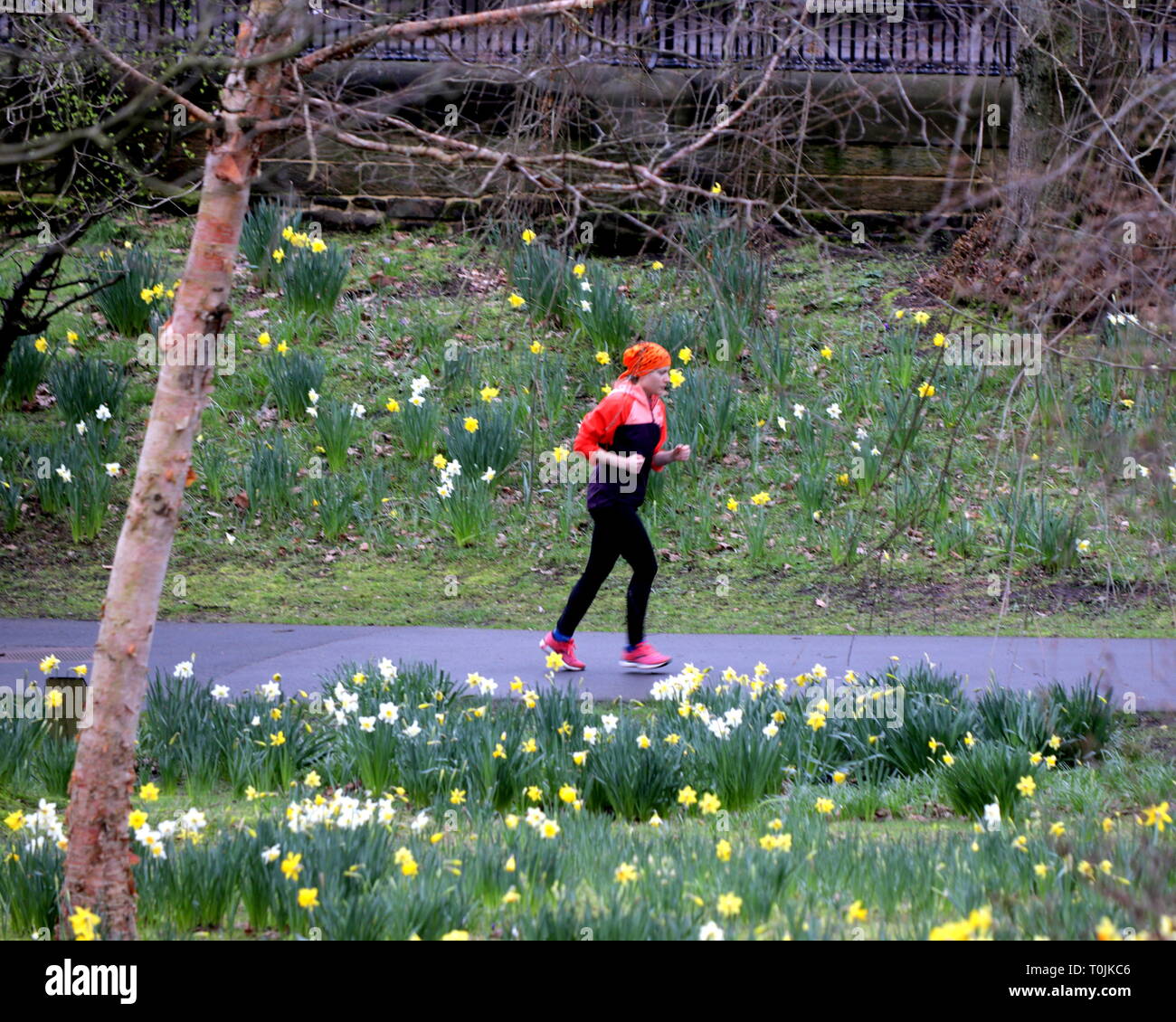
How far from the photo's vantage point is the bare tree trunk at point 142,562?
120 inches

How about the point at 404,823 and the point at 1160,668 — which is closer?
the point at 404,823

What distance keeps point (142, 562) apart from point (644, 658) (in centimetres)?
354

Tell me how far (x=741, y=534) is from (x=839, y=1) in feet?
12.7

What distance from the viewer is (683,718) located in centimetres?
477

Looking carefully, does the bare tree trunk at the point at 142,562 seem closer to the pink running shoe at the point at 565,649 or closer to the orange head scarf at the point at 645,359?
the orange head scarf at the point at 645,359

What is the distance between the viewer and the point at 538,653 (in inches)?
261

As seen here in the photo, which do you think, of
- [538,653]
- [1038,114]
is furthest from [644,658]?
[1038,114]

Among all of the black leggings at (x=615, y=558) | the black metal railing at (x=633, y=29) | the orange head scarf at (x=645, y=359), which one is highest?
the black metal railing at (x=633, y=29)

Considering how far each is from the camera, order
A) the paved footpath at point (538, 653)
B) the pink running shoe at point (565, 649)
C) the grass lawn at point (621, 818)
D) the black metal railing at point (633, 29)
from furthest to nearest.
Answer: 1. the pink running shoe at point (565, 649)
2. the paved footpath at point (538, 653)
3. the black metal railing at point (633, 29)
4. the grass lawn at point (621, 818)

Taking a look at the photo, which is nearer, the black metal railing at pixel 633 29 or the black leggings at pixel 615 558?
the black metal railing at pixel 633 29

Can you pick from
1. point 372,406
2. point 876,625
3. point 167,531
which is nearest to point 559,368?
point 372,406

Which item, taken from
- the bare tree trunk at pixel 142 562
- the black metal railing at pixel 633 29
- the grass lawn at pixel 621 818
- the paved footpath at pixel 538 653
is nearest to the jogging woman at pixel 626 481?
the paved footpath at pixel 538 653
